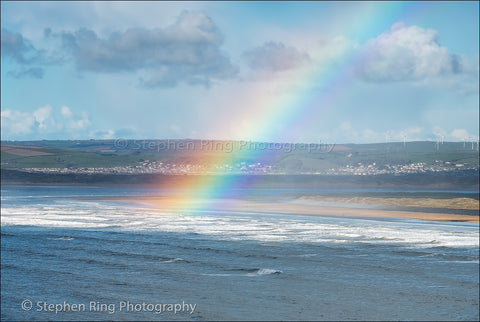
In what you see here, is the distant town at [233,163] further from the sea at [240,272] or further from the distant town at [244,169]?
the sea at [240,272]

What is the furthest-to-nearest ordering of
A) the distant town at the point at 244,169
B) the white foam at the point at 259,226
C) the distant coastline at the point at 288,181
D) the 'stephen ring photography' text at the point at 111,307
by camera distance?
the distant town at the point at 244,169 < the distant coastline at the point at 288,181 < the white foam at the point at 259,226 < the 'stephen ring photography' text at the point at 111,307

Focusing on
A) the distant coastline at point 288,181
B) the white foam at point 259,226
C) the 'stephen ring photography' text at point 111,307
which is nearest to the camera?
the 'stephen ring photography' text at point 111,307

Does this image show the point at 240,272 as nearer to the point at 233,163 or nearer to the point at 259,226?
the point at 259,226

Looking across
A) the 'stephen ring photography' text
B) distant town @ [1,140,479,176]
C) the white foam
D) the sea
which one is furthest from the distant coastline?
the 'stephen ring photography' text

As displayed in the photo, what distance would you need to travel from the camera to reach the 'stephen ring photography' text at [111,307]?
17.9 meters

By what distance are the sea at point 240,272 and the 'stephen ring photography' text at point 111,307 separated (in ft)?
0.10

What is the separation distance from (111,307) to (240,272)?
628cm

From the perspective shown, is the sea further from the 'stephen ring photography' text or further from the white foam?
the white foam

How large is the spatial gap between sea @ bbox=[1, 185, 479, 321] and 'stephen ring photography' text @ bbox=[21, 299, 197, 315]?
32 millimetres

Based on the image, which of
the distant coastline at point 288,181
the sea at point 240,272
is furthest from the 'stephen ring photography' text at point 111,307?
the distant coastline at point 288,181

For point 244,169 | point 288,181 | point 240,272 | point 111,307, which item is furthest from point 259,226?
point 244,169

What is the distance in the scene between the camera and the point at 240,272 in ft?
76.1

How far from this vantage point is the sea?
17.9 m

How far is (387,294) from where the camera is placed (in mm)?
Result: 19594
